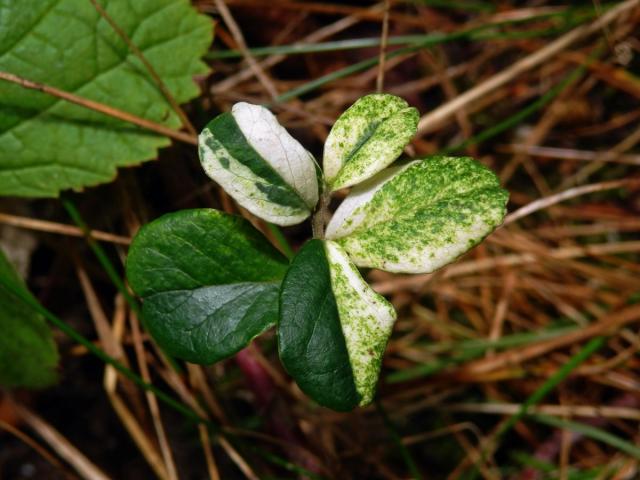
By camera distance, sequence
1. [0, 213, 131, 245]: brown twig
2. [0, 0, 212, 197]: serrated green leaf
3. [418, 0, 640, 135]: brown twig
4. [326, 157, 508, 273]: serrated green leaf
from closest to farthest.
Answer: [326, 157, 508, 273]: serrated green leaf
[0, 0, 212, 197]: serrated green leaf
[0, 213, 131, 245]: brown twig
[418, 0, 640, 135]: brown twig

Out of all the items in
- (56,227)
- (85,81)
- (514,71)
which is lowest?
(514,71)

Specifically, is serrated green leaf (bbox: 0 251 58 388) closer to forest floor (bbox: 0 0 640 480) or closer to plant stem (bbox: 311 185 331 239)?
forest floor (bbox: 0 0 640 480)

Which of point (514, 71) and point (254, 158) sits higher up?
point (254, 158)

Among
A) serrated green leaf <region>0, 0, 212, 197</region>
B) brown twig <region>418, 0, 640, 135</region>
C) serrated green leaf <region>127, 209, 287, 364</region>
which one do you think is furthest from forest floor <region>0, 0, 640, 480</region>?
serrated green leaf <region>127, 209, 287, 364</region>

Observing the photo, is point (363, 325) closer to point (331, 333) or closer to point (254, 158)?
point (331, 333)

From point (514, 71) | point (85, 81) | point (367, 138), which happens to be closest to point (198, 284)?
point (367, 138)

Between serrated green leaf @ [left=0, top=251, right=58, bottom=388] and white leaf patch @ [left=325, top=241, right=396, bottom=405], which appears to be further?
serrated green leaf @ [left=0, top=251, right=58, bottom=388]
